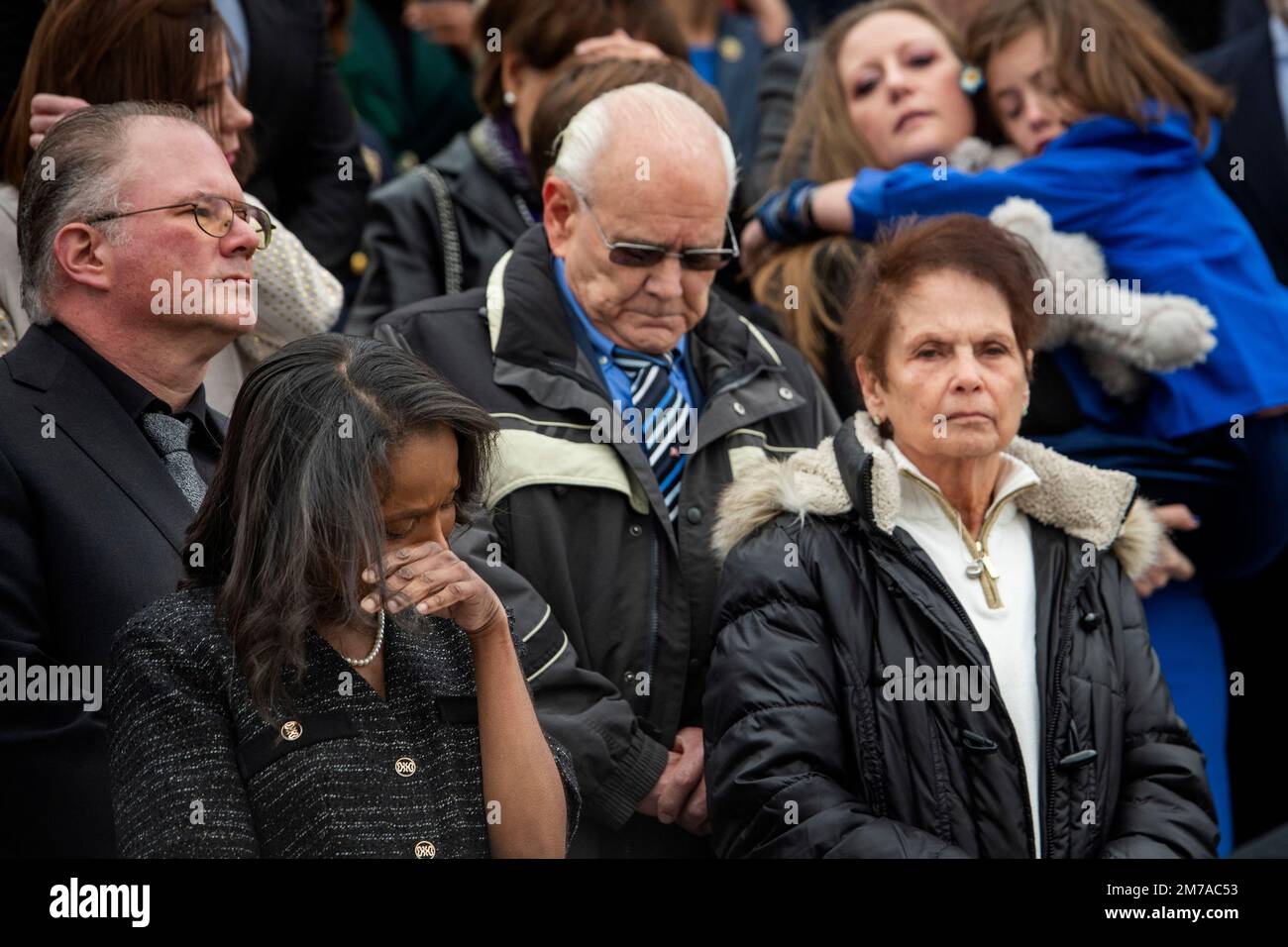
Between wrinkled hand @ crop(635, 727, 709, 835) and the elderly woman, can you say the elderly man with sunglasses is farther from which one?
the elderly woman

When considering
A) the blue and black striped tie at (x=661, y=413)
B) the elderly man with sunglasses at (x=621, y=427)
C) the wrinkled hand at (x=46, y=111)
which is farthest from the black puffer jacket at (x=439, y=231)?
the wrinkled hand at (x=46, y=111)

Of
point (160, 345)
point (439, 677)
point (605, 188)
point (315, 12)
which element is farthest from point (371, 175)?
point (439, 677)

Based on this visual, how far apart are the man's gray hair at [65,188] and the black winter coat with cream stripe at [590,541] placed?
74 centimetres

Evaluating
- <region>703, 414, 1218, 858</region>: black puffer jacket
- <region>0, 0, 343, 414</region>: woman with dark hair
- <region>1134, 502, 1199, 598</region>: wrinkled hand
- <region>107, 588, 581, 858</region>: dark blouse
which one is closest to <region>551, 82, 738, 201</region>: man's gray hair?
<region>0, 0, 343, 414</region>: woman with dark hair

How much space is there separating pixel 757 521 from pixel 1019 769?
0.74m

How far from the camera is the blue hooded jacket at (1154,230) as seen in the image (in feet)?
15.3

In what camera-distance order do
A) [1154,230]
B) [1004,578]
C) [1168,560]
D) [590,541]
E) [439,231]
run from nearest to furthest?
[1004,578]
[590,541]
[1168,560]
[1154,230]
[439,231]

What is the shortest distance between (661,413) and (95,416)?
1351 mm

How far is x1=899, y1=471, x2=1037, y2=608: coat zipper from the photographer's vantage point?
12.4 feet

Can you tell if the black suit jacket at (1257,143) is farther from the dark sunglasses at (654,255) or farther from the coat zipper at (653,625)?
the coat zipper at (653,625)

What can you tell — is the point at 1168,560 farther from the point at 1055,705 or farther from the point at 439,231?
the point at 439,231

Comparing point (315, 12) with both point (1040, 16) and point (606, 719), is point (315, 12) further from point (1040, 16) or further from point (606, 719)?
point (606, 719)

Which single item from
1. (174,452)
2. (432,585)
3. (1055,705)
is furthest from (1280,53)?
(432,585)

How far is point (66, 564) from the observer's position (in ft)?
10.9
